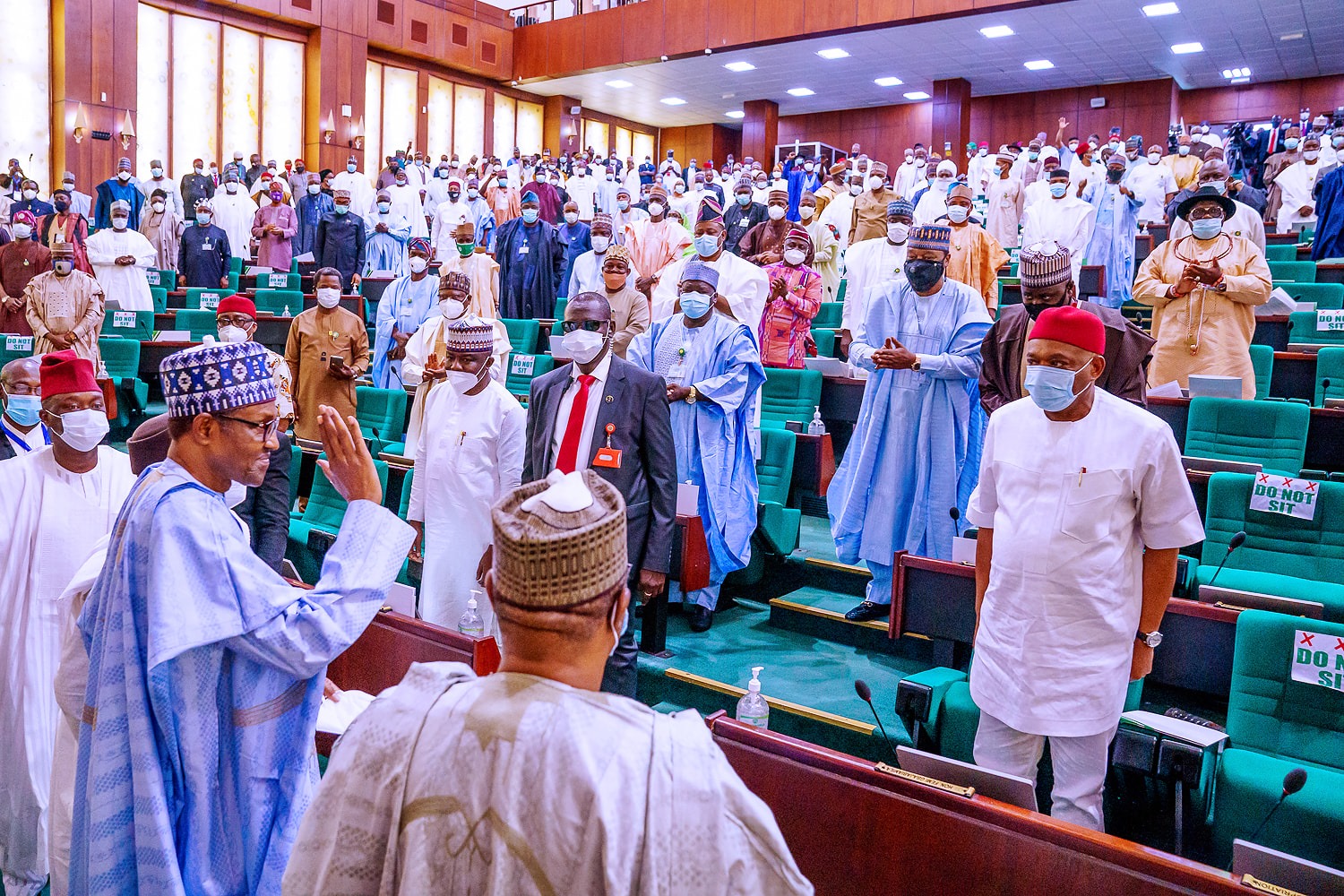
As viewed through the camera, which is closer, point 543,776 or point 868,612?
point 543,776

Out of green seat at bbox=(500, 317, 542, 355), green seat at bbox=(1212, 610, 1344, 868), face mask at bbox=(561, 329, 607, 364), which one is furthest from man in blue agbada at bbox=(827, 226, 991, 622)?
green seat at bbox=(500, 317, 542, 355)

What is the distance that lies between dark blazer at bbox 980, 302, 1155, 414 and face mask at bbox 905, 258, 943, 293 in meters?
0.39

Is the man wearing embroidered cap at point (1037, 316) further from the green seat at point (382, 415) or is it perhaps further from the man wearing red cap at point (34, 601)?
the green seat at point (382, 415)

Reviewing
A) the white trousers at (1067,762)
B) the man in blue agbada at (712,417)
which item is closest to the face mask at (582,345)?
the man in blue agbada at (712,417)

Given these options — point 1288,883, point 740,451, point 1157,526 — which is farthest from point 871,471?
point 1288,883

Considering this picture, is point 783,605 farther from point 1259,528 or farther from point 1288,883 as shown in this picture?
point 1288,883

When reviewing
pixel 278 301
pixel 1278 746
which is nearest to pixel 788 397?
pixel 1278 746

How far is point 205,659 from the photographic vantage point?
1743mm

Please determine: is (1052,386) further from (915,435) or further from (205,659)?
(915,435)

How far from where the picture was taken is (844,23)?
53.8 ft

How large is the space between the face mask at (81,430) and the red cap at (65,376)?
0.46ft

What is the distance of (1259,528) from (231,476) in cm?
371

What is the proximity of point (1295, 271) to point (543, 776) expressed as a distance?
10.5 metres

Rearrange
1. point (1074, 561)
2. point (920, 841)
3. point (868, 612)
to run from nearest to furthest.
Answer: point (920, 841)
point (1074, 561)
point (868, 612)
